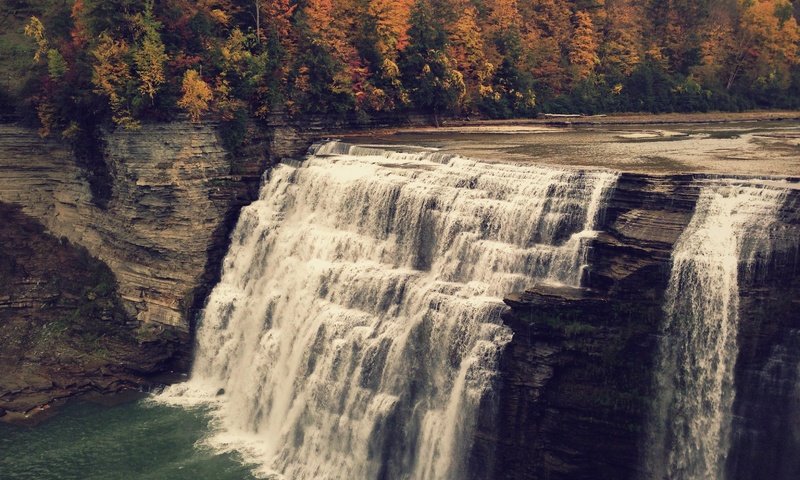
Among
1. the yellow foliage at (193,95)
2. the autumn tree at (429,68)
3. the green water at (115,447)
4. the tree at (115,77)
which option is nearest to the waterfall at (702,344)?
the green water at (115,447)

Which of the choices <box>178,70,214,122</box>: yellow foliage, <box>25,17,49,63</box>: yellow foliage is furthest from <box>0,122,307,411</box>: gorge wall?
<box>25,17,49,63</box>: yellow foliage

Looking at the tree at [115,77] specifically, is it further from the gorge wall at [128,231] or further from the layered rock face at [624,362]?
the layered rock face at [624,362]

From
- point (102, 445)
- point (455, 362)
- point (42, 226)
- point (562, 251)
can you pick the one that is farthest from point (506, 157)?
point (42, 226)

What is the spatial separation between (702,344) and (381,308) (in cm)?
1236

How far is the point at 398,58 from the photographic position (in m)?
51.7

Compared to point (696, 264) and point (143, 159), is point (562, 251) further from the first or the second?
point (143, 159)

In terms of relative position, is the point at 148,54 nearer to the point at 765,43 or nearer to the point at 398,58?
the point at 398,58

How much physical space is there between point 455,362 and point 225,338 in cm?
1500

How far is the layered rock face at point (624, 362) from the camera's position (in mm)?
21125

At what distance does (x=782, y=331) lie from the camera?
2100 cm

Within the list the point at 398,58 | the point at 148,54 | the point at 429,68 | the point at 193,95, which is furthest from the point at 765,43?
the point at 148,54

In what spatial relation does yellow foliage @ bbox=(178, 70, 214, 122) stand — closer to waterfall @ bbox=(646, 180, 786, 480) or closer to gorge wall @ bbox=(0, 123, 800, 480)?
gorge wall @ bbox=(0, 123, 800, 480)

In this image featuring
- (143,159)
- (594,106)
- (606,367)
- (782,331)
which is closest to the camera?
(782,331)

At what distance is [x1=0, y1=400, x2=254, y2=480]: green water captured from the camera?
29.4 metres
